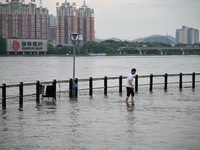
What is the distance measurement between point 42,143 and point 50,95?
34.2ft

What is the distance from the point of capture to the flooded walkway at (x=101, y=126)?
11945 millimetres

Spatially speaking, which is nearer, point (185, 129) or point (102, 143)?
point (102, 143)

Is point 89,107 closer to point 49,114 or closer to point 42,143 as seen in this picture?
point 49,114

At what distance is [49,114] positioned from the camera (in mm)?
17859

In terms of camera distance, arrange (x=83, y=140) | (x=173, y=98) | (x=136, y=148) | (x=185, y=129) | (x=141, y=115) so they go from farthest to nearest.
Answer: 1. (x=173, y=98)
2. (x=141, y=115)
3. (x=185, y=129)
4. (x=83, y=140)
5. (x=136, y=148)

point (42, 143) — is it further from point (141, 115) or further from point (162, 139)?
point (141, 115)

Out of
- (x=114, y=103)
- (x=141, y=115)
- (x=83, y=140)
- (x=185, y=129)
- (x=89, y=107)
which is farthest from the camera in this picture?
(x=114, y=103)

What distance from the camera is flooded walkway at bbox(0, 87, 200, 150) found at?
11.9 meters

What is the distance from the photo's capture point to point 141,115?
17.5m

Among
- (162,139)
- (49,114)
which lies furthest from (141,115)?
(162,139)

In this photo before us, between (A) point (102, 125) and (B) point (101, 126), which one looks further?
(A) point (102, 125)

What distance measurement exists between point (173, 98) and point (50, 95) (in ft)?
20.3

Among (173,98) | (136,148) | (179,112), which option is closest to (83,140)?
(136,148)

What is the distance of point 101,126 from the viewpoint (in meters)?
14.8
